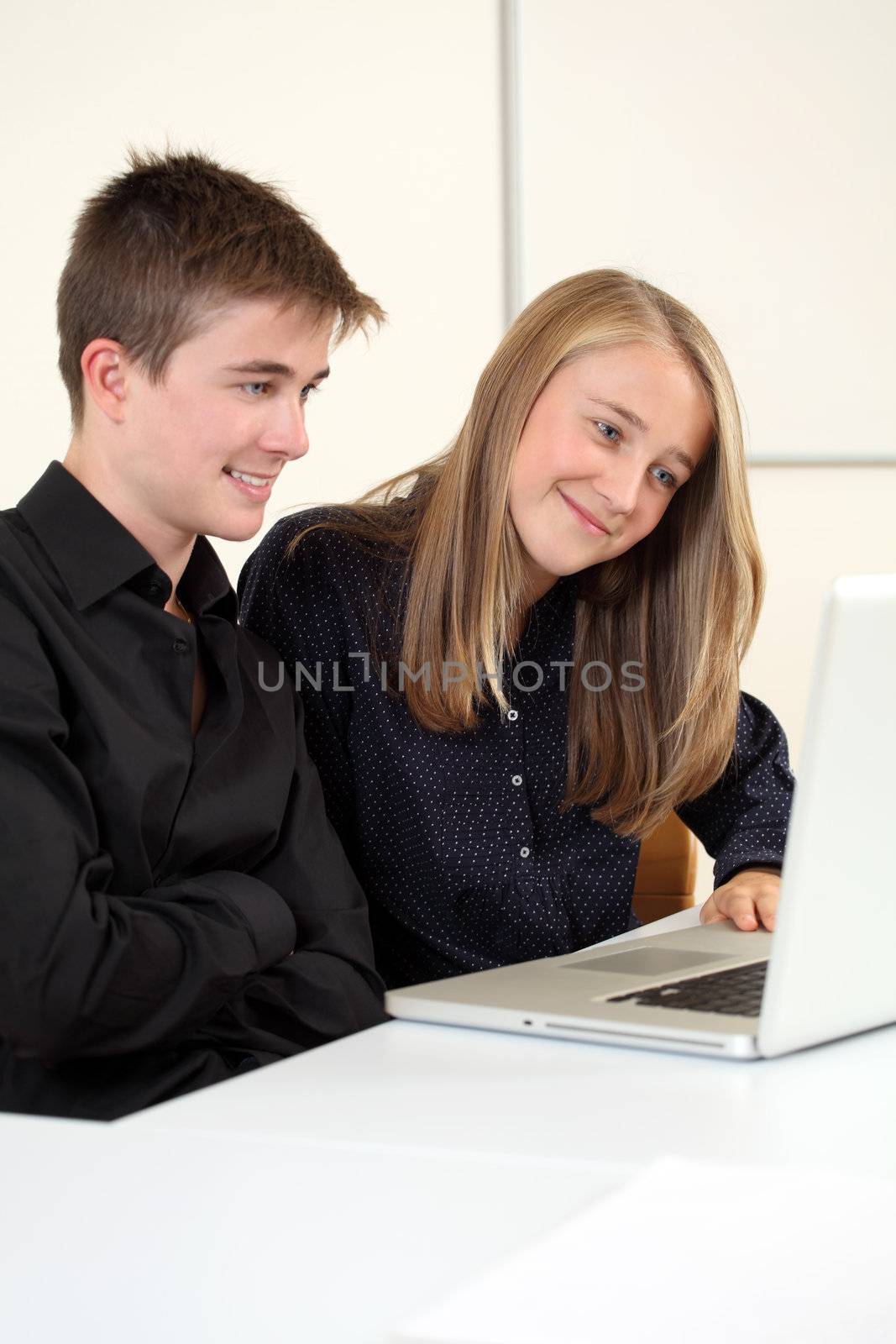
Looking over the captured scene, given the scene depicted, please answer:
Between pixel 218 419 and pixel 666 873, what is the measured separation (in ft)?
2.84

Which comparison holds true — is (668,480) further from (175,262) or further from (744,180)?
(744,180)

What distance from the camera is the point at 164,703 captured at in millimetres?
1152

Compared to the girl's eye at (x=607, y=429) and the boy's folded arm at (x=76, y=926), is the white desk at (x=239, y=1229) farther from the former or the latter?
the girl's eye at (x=607, y=429)

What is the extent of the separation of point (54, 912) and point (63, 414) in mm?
1745

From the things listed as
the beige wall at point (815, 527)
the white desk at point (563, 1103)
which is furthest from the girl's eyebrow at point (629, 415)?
the beige wall at point (815, 527)

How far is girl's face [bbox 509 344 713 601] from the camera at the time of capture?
1439 mm

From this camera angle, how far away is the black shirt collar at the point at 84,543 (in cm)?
112

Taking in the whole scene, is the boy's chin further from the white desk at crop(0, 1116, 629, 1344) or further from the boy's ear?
the white desk at crop(0, 1116, 629, 1344)

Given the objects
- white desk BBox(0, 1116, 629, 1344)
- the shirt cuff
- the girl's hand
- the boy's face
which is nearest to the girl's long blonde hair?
the girl's hand

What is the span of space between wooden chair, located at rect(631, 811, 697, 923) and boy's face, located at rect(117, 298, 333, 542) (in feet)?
2.45

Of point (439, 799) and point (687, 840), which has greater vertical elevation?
point (439, 799)

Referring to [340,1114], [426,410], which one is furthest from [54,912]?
[426,410]

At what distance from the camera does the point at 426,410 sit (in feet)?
8.38

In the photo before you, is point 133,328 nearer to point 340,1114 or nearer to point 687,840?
point 340,1114
